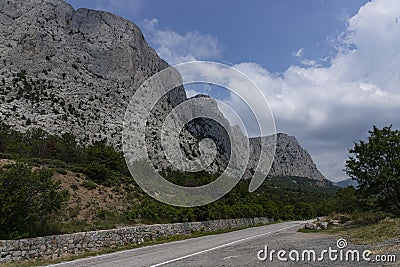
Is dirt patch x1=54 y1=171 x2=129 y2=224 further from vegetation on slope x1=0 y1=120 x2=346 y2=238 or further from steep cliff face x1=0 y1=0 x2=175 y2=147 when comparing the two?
steep cliff face x1=0 y1=0 x2=175 y2=147

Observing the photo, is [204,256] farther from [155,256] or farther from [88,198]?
[88,198]

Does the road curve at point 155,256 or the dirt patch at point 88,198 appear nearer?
the road curve at point 155,256

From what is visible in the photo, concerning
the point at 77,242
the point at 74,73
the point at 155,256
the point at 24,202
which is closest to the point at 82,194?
the point at 77,242

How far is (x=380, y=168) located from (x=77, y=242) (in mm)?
20569

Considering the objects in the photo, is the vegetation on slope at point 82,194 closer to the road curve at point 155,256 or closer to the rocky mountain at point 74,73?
the road curve at point 155,256

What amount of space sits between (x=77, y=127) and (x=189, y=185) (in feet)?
102

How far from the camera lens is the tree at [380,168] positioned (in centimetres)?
2323

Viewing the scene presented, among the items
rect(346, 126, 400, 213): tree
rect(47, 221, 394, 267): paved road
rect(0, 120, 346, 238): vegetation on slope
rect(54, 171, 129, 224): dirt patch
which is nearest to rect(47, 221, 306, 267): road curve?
rect(47, 221, 394, 267): paved road

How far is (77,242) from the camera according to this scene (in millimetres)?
16391

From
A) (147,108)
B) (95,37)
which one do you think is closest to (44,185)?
(147,108)

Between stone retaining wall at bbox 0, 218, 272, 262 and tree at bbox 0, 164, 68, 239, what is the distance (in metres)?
0.99

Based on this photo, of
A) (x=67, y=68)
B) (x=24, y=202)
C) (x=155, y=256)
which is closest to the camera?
(x=155, y=256)

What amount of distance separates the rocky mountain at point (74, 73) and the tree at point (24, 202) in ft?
118

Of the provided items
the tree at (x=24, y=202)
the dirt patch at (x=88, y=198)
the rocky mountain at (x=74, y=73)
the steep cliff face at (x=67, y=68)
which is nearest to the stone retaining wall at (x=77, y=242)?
the tree at (x=24, y=202)
